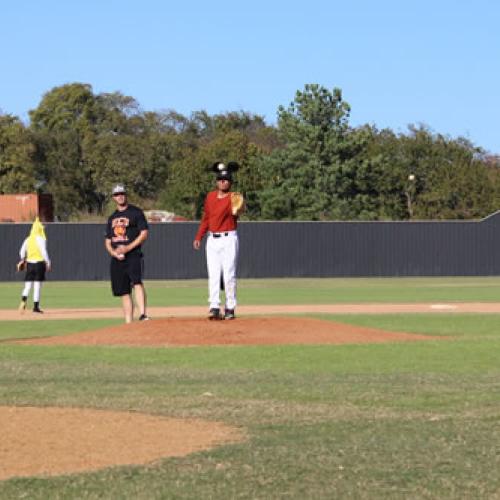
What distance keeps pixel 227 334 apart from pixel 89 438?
747 centimetres

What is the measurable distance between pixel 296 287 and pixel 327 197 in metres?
24.9

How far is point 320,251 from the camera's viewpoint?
155 ft

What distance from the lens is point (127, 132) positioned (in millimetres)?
99438

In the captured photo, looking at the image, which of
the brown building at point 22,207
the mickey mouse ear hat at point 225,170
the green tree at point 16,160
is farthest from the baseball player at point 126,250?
the green tree at point 16,160

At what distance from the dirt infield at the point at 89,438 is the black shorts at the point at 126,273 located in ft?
24.6

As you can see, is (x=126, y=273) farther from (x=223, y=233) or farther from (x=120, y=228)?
(x=223, y=233)

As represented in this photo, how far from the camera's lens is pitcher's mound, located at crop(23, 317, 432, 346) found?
15.6 m

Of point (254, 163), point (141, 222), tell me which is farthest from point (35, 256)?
point (254, 163)

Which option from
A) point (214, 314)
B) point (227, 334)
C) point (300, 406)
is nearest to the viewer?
point (300, 406)

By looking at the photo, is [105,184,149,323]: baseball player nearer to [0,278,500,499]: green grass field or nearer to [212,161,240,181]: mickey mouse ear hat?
[212,161,240,181]: mickey mouse ear hat

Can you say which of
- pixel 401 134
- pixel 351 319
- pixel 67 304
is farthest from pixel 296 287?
pixel 401 134

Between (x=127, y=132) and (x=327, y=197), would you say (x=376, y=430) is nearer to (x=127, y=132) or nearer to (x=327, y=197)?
(x=327, y=197)

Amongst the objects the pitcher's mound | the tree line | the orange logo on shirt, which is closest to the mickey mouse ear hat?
the orange logo on shirt


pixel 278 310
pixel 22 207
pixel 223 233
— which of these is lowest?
pixel 278 310
